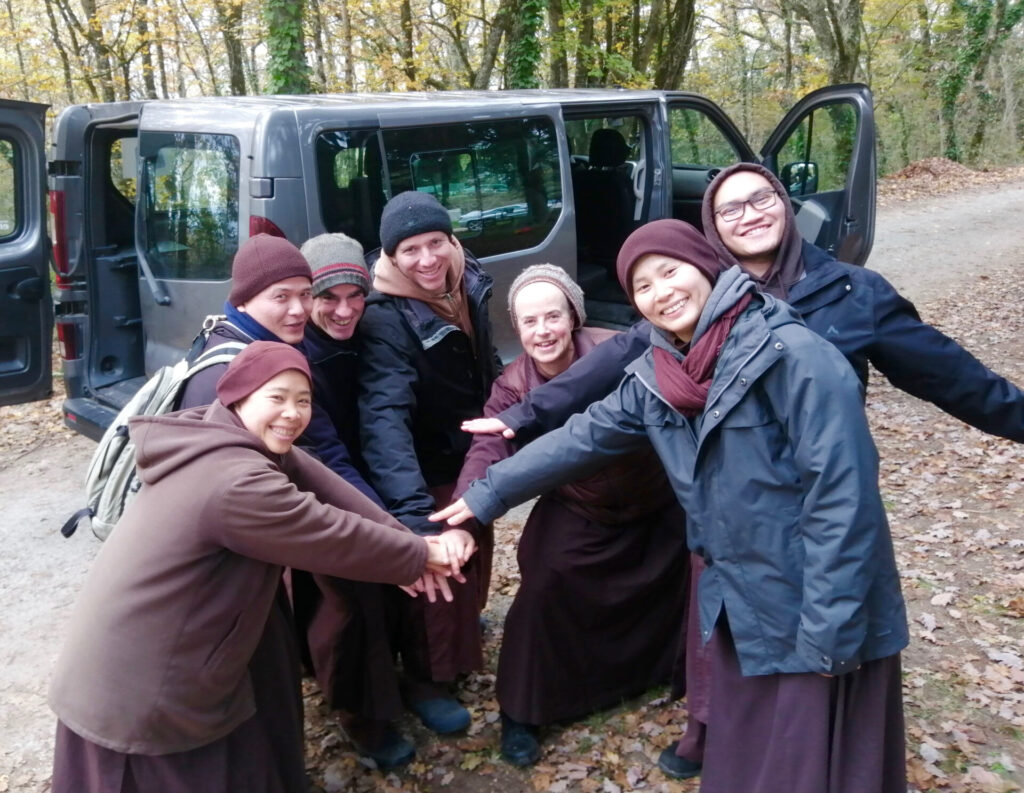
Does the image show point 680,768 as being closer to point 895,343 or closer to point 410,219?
point 895,343

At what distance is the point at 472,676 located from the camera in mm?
3996

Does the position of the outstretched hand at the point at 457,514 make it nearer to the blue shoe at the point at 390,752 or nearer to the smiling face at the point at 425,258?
the smiling face at the point at 425,258

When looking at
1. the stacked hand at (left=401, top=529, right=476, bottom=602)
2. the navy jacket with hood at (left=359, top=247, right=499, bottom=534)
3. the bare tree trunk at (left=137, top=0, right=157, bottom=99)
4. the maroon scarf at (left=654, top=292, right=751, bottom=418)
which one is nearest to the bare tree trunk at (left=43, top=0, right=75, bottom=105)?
the bare tree trunk at (left=137, top=0, right=157, bottom=99)

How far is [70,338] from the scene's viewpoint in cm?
527

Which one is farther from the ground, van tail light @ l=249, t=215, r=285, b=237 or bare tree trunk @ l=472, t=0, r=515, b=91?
bare tree trunk @ l=472, t=0, r=515, b=91

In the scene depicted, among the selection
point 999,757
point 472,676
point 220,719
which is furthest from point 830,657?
point 472,676

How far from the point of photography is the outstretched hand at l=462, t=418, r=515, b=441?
3229mm

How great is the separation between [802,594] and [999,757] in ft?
5.84

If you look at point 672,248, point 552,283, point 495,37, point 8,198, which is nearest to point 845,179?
point 552,283

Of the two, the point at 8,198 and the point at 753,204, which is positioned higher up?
the point at 8,198

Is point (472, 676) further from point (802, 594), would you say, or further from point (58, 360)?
point (58, 360)

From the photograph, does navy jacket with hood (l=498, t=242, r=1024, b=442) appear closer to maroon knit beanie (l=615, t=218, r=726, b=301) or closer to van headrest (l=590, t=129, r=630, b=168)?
maroon knit beanie (l=615, t=218, r=726, b=301)

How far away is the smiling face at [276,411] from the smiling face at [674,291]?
3.11ft

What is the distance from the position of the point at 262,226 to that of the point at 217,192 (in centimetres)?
42
